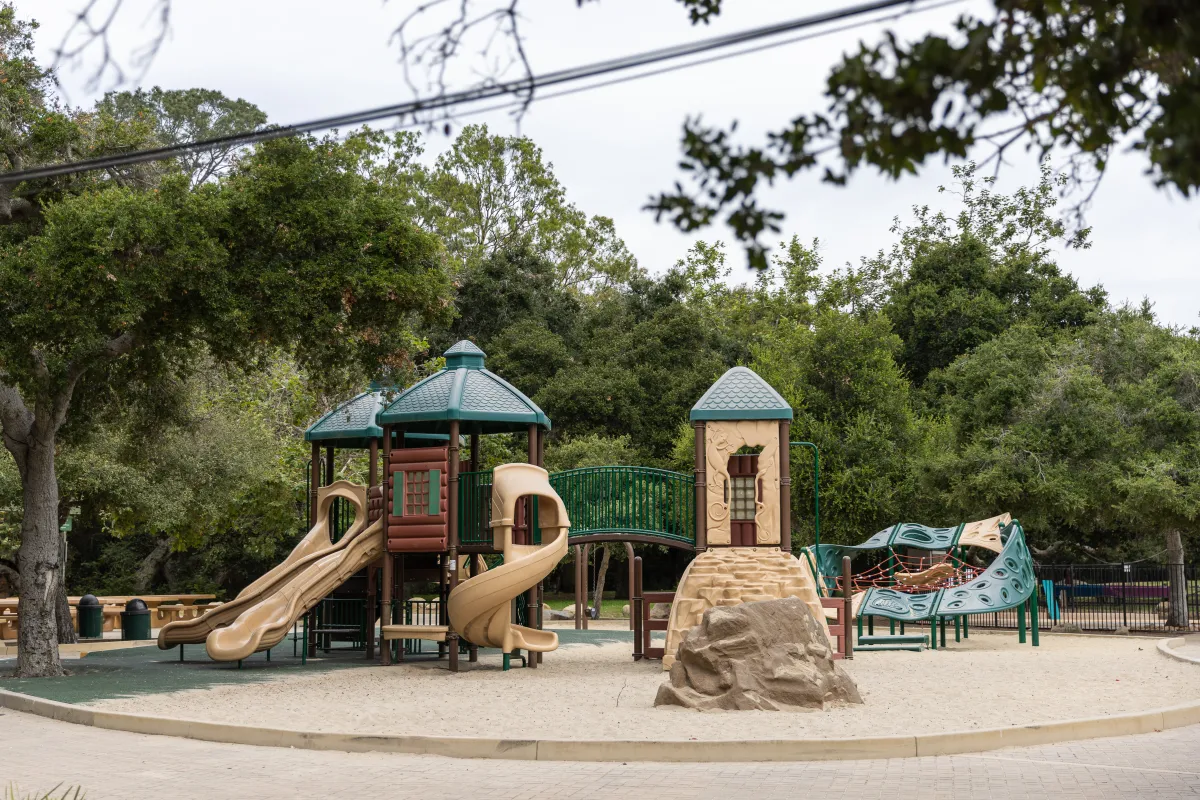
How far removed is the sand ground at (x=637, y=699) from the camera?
11.3 metres

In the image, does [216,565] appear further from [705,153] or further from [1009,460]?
[705,153]

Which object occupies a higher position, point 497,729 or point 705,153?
point 705,153

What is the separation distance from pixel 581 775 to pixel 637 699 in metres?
4.57

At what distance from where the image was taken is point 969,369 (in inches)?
1191

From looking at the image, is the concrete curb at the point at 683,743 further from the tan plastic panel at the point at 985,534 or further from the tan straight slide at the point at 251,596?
the tan plastic panel at the point at 985,534

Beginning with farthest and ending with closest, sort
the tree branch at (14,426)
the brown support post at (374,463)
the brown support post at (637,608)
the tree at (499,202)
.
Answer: the tree at (499,202) < the brown support post at (374,463) < the brown support post at (637,608) < the tree branch at (14,426)

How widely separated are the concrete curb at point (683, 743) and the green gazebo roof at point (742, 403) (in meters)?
7.86

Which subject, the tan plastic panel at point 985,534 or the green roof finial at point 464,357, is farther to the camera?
the tan plastic panel at point 985,534

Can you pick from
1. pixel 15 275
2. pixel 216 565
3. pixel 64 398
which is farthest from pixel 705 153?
pixel 216 565

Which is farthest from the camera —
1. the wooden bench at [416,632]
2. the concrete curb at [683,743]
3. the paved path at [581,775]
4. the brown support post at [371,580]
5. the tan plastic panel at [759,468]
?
the brown support post at [371,580]

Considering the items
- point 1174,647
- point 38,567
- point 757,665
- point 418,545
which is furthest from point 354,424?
point 1174,647

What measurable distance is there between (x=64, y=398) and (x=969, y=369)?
21.2 meters

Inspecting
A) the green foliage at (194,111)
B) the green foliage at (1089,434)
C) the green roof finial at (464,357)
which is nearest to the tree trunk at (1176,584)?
the green foliage at (1089,434)

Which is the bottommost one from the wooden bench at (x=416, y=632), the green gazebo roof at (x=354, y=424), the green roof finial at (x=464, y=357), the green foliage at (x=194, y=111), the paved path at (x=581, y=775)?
the paved path at (x=581, y=775)
